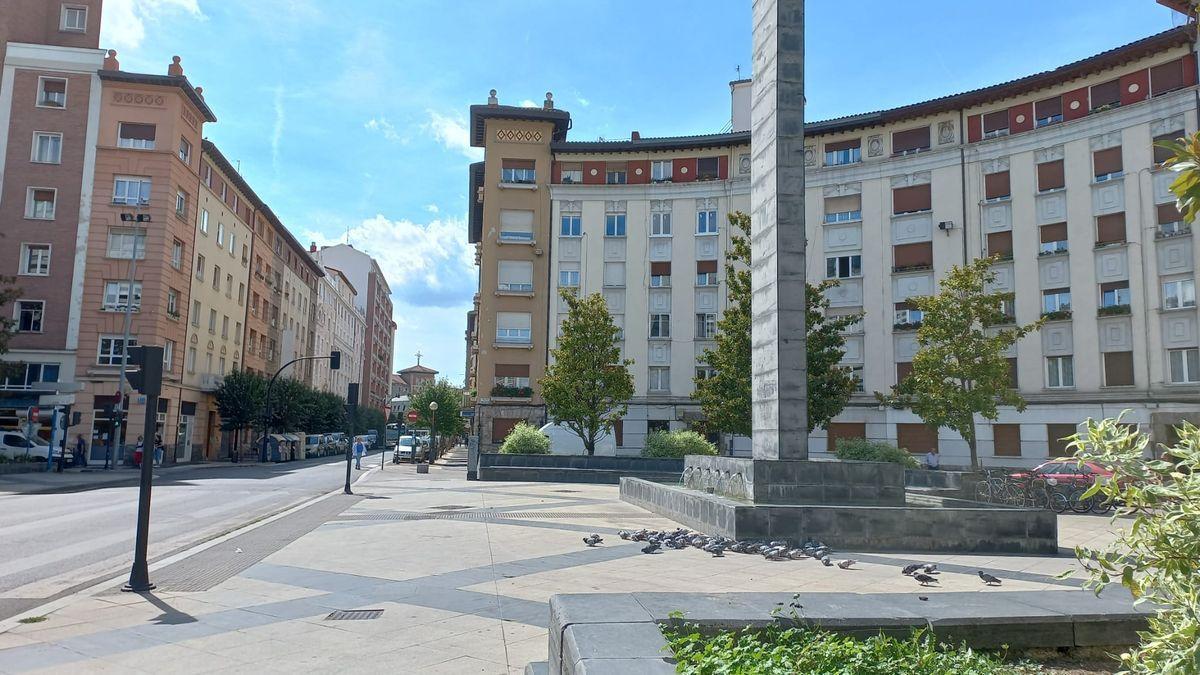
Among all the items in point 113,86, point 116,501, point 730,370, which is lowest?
point 116,501

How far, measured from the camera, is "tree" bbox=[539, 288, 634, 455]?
30.2 metres

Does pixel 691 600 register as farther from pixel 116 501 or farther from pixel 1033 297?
pixel 1033 297

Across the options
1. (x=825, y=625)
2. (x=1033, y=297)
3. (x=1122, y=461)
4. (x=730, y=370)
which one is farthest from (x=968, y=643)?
(x=1033, y=297)

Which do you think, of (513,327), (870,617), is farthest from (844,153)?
(870,617)

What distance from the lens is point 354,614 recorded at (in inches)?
247

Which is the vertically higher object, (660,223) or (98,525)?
(660,223)

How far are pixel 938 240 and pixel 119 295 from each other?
38.1m

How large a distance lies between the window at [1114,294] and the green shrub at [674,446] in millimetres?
18026

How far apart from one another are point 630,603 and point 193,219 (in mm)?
43535

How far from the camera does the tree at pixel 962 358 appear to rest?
2691 centimetres

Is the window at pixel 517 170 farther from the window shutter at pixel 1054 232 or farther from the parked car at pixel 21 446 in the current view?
the window shutter at pixel 1054 232

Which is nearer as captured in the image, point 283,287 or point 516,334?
point 516,334

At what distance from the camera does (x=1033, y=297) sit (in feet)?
111

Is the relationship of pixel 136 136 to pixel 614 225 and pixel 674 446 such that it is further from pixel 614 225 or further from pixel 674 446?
pixel 674 446
